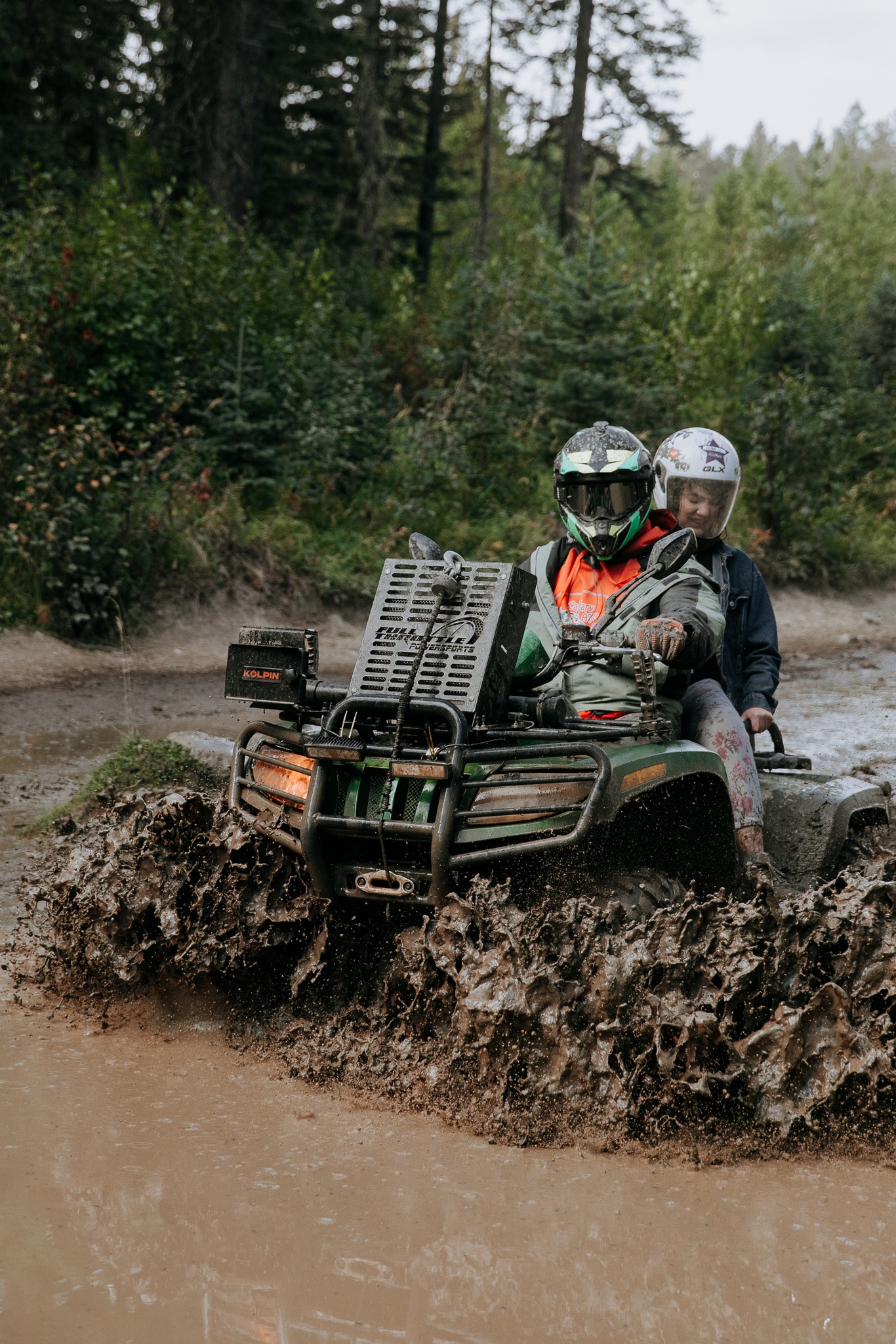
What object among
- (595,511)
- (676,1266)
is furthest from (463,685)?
(676,1266)

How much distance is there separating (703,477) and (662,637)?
201 cm

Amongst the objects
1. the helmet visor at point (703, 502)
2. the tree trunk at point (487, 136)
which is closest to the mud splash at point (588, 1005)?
the helmet visor at point (703, 502)

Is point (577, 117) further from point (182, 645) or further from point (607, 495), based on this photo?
point (607, 495)

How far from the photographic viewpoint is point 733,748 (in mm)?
5219

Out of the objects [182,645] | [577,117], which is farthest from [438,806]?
[577,117]

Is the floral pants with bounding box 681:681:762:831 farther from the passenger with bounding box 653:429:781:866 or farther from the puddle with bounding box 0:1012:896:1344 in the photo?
the puddle with bounding box 0:1012:896:1344

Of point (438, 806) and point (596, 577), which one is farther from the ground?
point (596, 577)

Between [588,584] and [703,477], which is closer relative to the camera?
[588,584]

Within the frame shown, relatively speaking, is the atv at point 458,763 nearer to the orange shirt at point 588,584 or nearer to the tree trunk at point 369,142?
the orange shirt at point 588,584

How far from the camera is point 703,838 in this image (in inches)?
199

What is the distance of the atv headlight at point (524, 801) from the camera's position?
406cm

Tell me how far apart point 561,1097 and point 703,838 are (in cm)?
142

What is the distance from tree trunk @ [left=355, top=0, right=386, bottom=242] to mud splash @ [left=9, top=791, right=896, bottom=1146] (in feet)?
75.6

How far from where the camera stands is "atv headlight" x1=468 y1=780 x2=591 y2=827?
4.06 m
